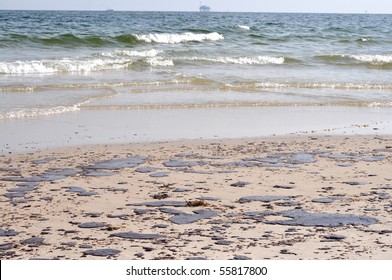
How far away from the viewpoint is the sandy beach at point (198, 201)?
17.0 feet

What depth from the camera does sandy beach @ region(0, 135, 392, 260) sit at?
17.0 feet

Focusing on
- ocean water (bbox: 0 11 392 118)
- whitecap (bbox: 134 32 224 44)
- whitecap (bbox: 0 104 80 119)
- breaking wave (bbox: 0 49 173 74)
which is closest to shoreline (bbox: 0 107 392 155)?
whitecap (bbox: 0 104 80 119)

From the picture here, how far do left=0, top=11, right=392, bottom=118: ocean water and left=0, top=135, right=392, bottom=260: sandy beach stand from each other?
3.81m

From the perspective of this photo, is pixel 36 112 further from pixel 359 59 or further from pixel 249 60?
pixel 359 59

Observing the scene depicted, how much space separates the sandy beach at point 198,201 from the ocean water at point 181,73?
3812 mm

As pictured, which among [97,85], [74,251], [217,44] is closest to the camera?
[74,251]

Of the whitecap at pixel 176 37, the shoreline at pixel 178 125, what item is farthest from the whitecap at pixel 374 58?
the shoreline at pixel 178 125

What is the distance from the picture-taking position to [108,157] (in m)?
8.70

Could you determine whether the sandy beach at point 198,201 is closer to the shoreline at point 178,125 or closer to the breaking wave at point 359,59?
the shoreline at point 178,125

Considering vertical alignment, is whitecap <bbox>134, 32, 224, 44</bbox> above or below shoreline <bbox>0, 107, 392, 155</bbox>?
below

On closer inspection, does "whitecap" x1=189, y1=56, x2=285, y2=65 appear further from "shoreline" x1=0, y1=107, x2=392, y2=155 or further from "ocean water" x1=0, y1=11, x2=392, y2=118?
"shoreline" x1=0, y1=107, x2=392, y2=155
